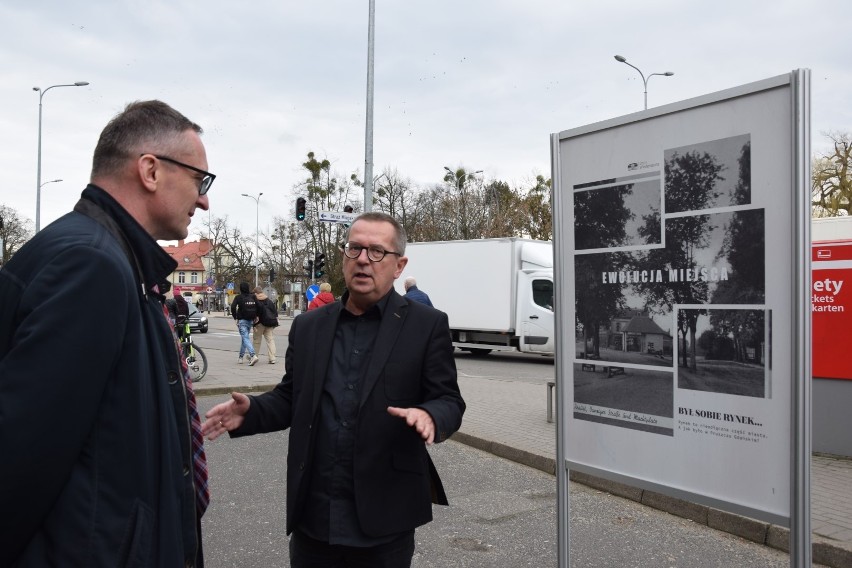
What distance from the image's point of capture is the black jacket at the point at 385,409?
2.26m

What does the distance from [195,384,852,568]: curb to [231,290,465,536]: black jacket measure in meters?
2.76

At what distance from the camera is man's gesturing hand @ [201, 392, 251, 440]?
7.86 ft

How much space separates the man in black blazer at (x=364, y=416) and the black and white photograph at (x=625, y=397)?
76cm

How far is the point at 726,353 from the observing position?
243cm

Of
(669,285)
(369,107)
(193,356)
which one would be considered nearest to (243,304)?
(193,356)

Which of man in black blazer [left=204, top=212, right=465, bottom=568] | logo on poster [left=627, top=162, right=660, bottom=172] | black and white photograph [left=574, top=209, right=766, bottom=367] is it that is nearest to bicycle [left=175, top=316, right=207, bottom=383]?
man in black blazer [left=204, top=212, right=465, bottom=568]

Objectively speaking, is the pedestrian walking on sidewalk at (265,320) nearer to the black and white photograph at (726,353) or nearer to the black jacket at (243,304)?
the black jacket at (243,304)

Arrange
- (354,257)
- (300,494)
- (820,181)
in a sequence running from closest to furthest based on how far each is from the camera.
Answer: (300,494), (354,257), (820,181)

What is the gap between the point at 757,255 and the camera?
2340mm

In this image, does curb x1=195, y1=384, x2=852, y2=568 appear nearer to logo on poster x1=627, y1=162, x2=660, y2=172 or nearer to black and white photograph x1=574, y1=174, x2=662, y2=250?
black and white photograph x1=574, y1=174, x2=662, y2=250

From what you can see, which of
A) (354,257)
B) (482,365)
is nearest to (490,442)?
(354,257)

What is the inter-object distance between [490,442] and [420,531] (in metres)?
2.67

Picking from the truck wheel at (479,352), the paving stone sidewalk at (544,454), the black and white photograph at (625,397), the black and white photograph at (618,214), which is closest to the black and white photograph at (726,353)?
the black and white photograph at (625,397)

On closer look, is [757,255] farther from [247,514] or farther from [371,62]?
[371,62]
